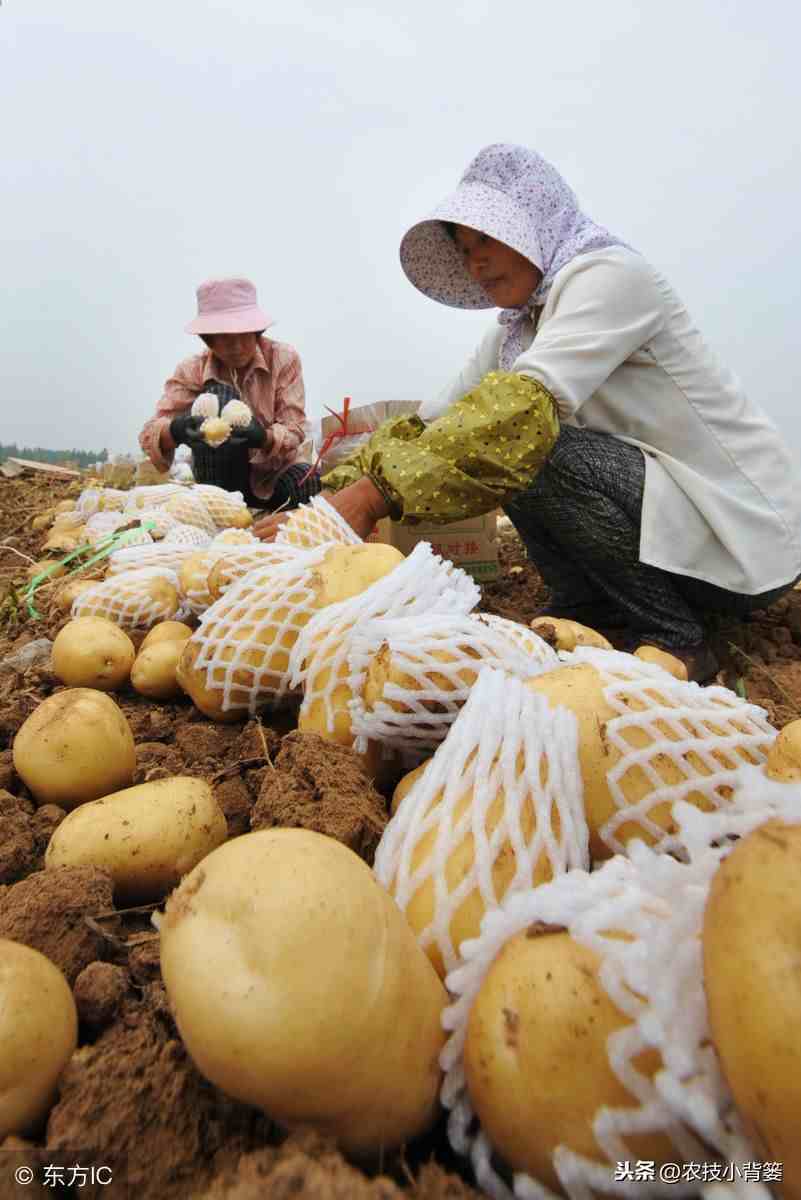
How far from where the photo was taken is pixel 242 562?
2025mm

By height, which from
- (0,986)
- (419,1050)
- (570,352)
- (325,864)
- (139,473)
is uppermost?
(570,352)

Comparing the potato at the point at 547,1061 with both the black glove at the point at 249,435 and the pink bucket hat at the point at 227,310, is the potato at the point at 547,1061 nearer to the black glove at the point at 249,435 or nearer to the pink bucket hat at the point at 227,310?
the black glove at the point at 249,435

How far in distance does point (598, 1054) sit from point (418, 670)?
0.65 metres

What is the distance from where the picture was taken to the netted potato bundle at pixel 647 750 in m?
1.08

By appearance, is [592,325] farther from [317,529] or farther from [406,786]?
[406,786]

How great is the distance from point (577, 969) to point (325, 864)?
251 mm

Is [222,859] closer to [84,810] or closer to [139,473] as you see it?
[84,810]

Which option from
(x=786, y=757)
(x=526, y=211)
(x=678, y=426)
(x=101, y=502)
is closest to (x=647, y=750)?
(x=786, y=757)

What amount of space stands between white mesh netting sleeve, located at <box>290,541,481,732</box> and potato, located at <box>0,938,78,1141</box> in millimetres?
684

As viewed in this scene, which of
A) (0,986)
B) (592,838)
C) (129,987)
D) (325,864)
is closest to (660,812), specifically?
(592,838)

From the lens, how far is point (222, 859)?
734 mm

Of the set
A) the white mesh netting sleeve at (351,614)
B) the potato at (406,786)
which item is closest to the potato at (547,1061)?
the potato at (406,786)

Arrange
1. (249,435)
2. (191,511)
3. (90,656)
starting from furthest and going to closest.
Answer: (249,435), (191,511), (90,656)

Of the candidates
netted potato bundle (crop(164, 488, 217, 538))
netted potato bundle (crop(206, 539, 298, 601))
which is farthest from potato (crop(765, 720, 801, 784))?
netted potato bundle (crop(164, 488, 217, 538))
